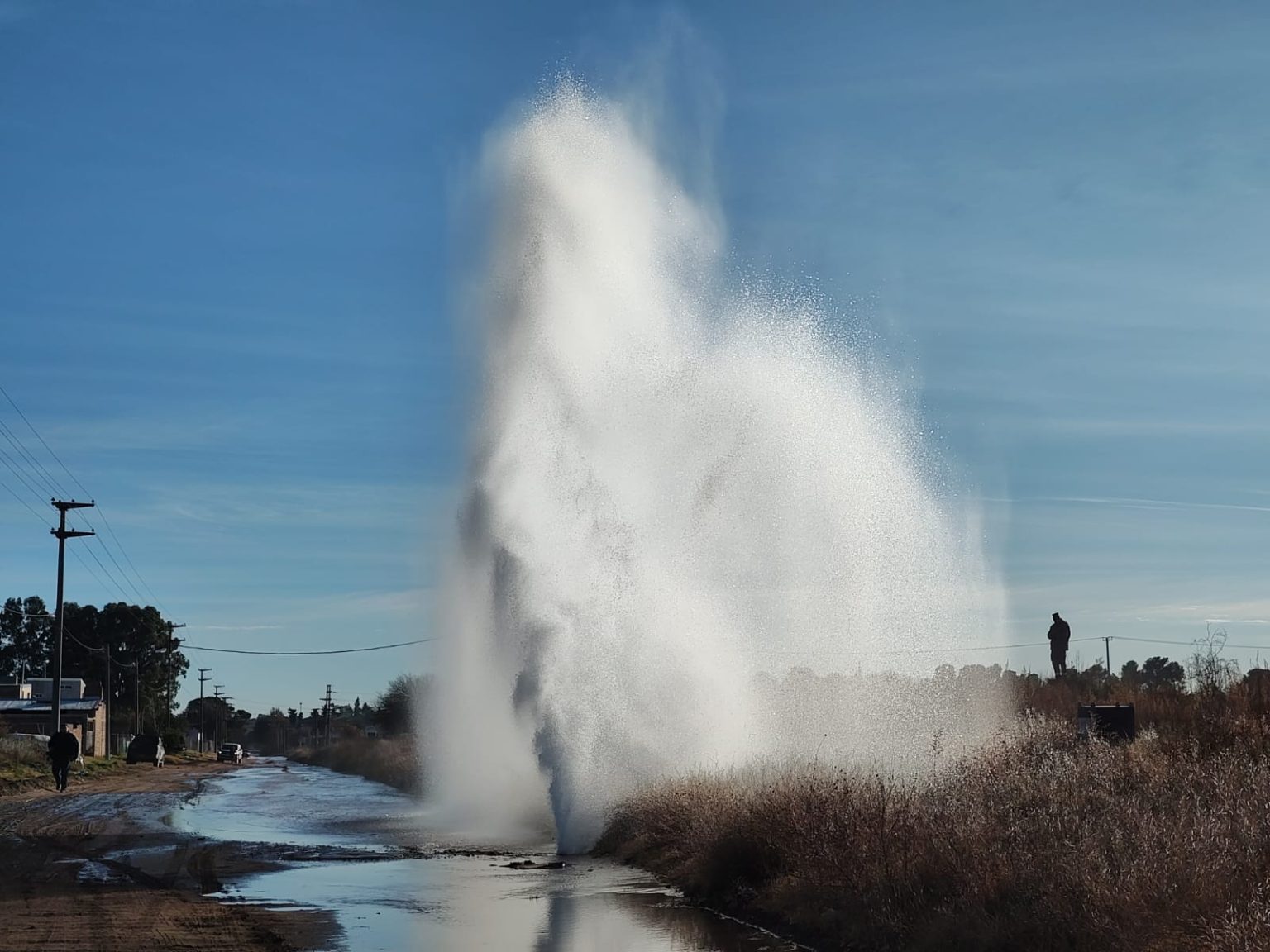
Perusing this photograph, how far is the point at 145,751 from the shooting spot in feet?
330

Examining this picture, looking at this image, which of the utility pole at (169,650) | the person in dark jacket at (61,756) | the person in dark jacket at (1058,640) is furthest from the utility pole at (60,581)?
the utility pole at (169,650)

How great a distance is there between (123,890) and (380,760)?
70732 millimetres

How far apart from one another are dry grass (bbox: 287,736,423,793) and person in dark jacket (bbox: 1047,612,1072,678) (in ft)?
87.5

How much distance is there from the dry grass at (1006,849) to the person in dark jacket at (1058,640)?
17.2m

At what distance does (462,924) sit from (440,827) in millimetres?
19802

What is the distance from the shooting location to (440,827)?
38.1 metres

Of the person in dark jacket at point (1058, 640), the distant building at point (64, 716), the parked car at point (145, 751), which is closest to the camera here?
the person in dark jacket at point (1058, 640)

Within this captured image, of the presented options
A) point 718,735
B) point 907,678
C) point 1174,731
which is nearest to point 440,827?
point 718,735

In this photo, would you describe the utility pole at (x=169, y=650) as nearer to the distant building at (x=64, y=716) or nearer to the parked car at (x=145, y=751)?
the distant building at (x=64, y=716)

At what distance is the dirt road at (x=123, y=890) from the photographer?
1662cm

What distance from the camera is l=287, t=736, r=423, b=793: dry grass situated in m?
70.3

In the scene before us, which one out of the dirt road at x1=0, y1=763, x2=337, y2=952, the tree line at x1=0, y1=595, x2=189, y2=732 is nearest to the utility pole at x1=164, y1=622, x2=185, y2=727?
the tree line at x1=0, y1=595, x2=189, y2=732

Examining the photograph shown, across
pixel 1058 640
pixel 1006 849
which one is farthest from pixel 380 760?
pixel 1006 849

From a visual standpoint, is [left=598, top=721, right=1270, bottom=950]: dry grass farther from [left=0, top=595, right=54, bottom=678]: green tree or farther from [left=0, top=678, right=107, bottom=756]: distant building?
[left=0, top=595, right=54, bottom=678]: green tree
